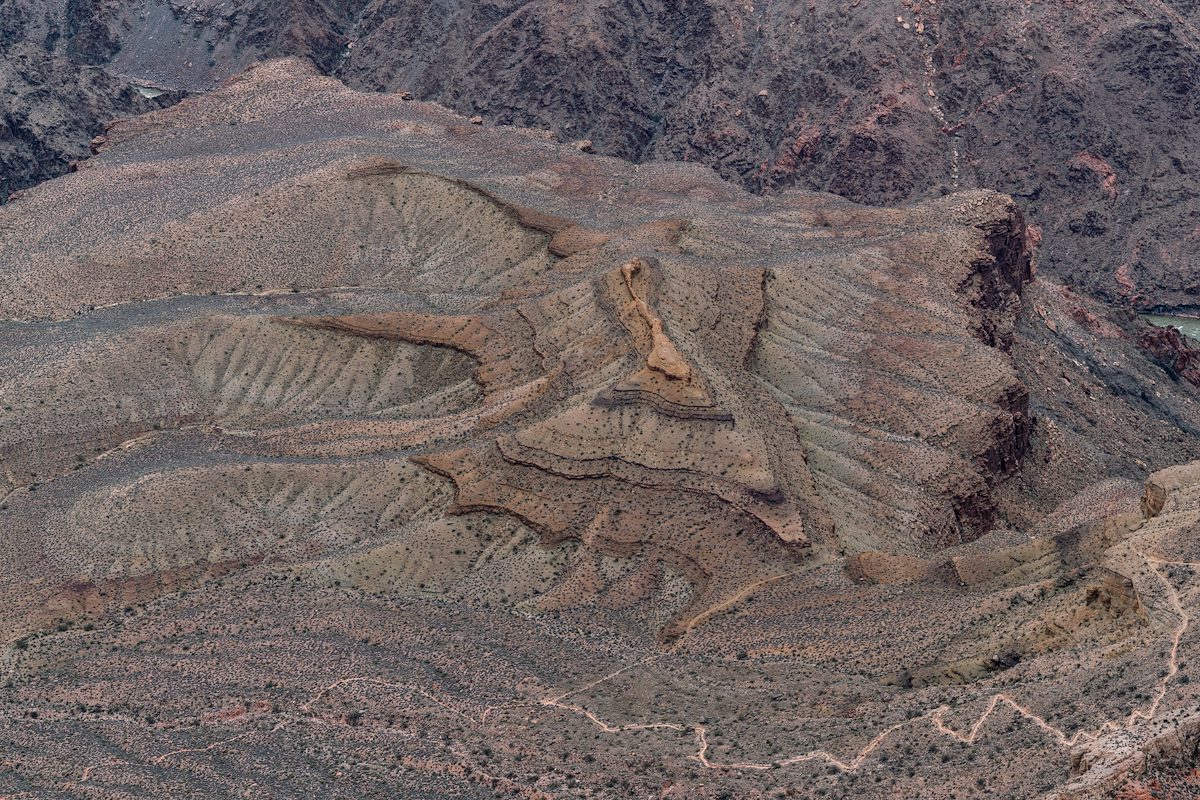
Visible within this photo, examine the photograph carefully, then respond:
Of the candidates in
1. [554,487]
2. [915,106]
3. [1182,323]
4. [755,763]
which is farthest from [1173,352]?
[755,763]

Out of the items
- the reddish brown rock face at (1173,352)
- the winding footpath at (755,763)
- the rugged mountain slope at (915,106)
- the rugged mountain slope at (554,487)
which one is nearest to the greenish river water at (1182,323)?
the rugged mountain slope at (915,106)

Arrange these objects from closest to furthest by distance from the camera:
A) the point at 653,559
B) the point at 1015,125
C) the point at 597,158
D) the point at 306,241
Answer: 1. the point at 653,559
2. the point at 306,241
3. the point at 597,158
4. the point at 1015,125

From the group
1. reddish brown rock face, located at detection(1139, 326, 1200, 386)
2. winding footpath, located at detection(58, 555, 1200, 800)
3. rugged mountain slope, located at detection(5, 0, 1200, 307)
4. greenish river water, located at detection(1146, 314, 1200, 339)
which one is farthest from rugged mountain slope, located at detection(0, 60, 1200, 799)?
rugged mountain slope, located at detection(5, 0, 1200, 307)

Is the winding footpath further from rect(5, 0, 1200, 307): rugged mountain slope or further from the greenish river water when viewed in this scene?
rect(5, 0, 1200, 307): rugged mountain slope

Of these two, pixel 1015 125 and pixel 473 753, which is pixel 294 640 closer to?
pixel 473 753

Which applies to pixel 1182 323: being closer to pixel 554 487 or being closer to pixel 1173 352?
pixel 1173 352

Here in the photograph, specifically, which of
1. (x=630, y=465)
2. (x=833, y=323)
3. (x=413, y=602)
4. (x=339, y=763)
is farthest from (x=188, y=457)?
(x=833, y=323)
